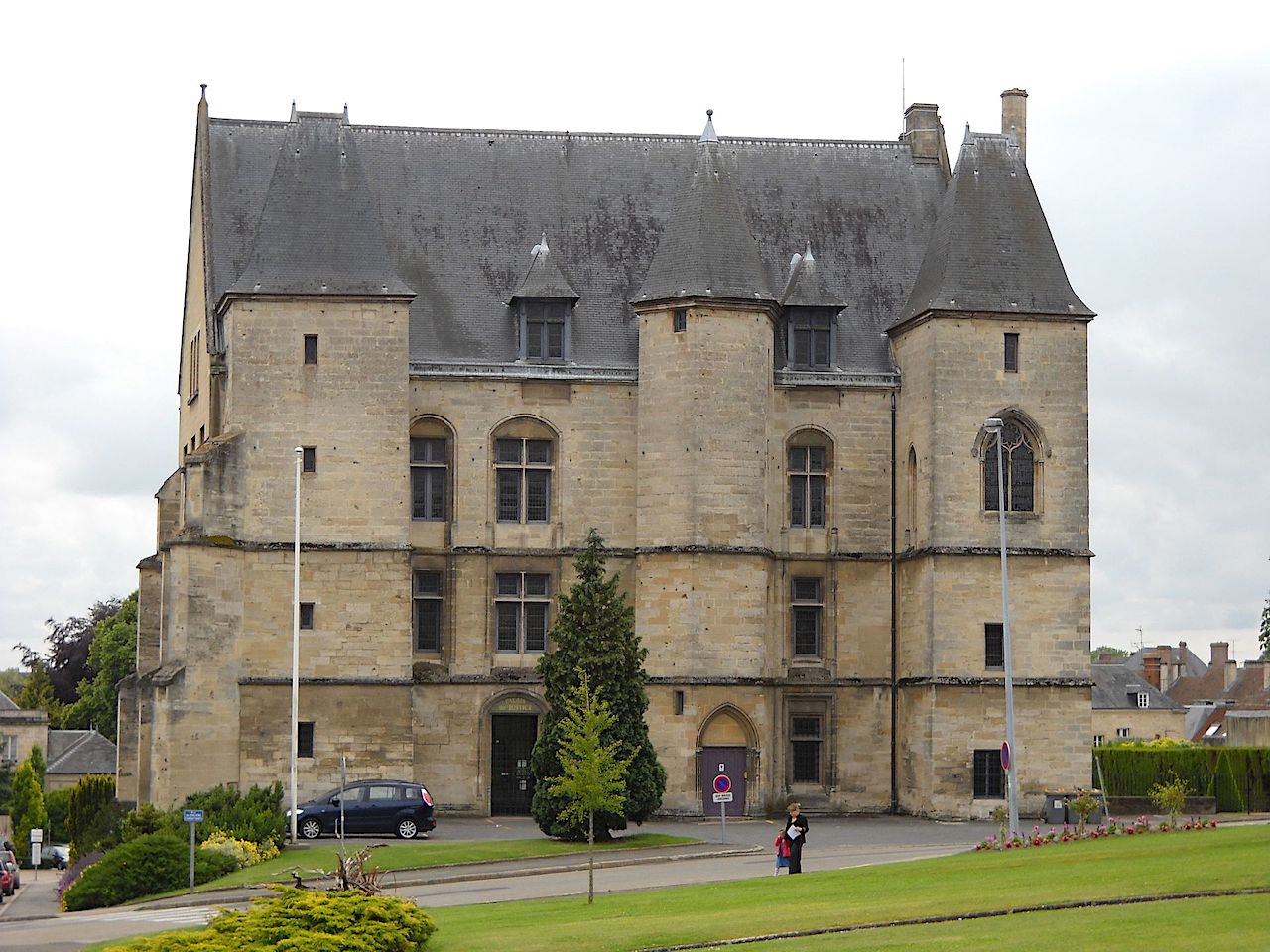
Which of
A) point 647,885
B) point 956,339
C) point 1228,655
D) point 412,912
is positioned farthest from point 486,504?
point 1228,655

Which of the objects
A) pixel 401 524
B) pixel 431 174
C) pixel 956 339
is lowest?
pixel 401 524

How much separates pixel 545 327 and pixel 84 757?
61.0 metres

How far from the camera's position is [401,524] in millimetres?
50000

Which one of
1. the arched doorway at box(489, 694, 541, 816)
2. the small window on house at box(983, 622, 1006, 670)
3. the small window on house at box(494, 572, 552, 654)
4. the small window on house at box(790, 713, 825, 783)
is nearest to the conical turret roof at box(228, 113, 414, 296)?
the small window on house at box(494, 572, 552, 654)

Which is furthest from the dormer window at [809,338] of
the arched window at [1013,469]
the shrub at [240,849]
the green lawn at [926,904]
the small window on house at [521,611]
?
the green lawn at [926,904]

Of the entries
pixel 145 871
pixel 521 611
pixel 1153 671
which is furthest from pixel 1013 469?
pixel 1153 671

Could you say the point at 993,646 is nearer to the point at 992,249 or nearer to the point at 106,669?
the point at 992,249

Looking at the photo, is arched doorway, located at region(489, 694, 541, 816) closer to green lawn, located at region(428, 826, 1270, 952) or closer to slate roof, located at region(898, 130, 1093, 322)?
slate roof, located at region(898, 130, 1093, 322)

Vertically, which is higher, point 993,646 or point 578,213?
point 578,213

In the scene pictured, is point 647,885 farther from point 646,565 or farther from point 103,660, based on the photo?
point 103,660

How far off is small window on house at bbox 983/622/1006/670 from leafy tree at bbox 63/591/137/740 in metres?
52.4

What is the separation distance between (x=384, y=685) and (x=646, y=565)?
7.00m

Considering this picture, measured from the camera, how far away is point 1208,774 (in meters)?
56.7

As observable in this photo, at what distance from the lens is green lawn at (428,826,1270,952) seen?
2264 cm
